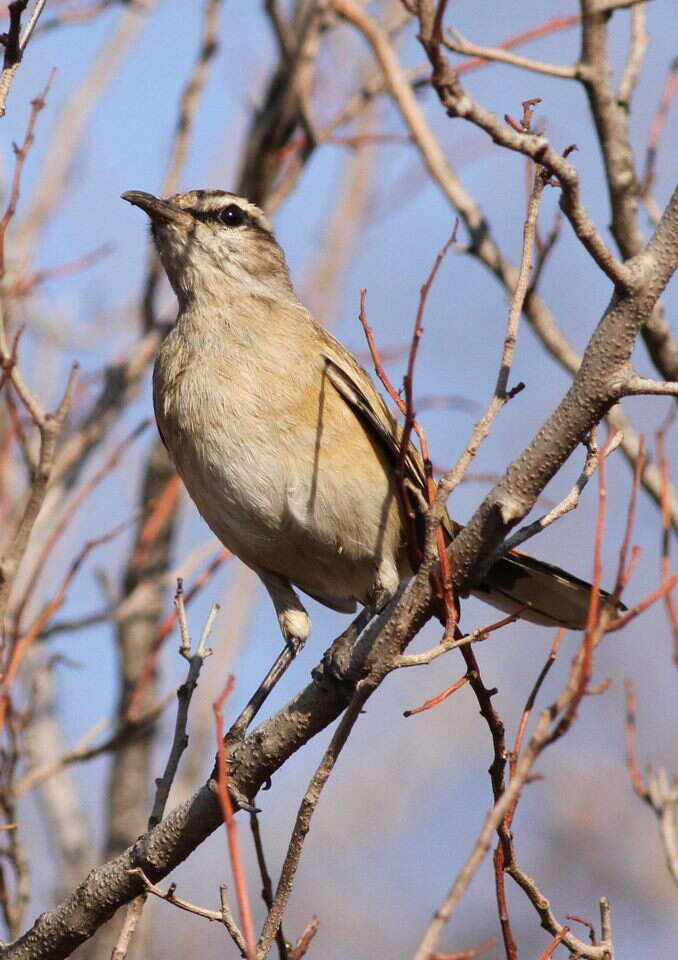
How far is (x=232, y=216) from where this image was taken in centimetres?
552

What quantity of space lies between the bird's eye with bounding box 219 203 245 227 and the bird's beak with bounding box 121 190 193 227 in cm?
17

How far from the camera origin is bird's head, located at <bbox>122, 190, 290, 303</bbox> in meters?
5.24

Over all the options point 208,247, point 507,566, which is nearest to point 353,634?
point 507,566

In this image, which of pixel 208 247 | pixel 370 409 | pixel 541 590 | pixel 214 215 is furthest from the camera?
pixel 214 215

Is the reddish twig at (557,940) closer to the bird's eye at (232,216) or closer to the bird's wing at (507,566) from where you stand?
the bird's wing at (507,566)

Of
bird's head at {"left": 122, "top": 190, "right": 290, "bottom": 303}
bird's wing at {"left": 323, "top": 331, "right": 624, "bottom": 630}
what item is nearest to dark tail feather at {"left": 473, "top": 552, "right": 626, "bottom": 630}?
bird's wing at {"left": 323, "top": 331, "right": 624, "bottom": 630}

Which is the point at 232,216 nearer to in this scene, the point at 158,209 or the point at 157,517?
the point at 158,209

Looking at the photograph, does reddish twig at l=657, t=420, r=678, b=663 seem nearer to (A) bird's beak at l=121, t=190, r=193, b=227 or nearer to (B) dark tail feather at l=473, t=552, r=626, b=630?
(B) dark tail feather at l=473, t=552, r=626, b=630

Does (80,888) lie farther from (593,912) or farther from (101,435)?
(593,912)

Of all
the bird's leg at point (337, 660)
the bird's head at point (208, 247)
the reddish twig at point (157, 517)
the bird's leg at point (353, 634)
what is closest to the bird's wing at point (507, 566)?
the bird's leg at point (353, 634)

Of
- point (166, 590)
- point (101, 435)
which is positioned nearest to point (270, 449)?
point (101, 435)

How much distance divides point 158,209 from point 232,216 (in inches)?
15.7

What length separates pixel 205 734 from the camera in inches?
289

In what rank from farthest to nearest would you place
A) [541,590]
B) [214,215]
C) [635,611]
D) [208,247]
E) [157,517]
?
[157,517], [214,215], [208,247], [541,590], [635,611]
